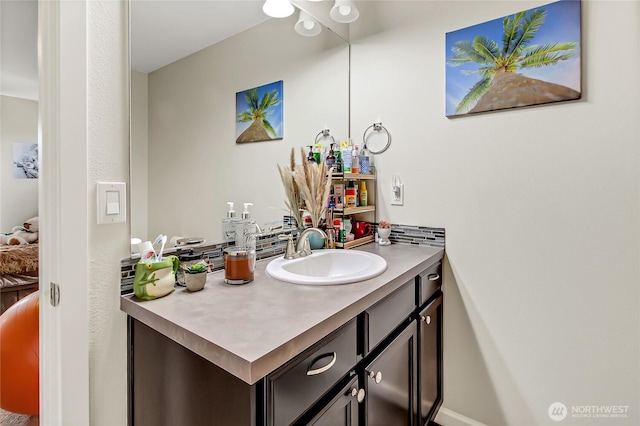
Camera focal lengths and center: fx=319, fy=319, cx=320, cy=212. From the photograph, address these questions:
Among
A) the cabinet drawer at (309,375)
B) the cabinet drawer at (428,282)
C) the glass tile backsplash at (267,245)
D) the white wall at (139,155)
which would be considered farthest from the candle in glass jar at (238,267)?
the cabinet drawer at (428,282)

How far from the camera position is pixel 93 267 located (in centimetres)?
87

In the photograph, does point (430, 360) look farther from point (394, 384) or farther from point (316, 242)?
point (316, 242)

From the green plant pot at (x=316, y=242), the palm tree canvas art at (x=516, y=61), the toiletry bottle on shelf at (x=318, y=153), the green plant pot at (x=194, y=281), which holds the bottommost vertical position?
the green plant pot at (x=194, y=281)

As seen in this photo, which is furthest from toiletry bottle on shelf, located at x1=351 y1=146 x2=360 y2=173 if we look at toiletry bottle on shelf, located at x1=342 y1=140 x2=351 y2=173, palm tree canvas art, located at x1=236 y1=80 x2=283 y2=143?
palm tree canvas art, located at x1=236 y1=80 x2=283 y2=143

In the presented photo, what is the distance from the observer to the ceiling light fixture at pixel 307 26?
165cm

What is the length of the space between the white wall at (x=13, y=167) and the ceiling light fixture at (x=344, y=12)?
1.44m

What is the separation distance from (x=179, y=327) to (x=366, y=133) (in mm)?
1450

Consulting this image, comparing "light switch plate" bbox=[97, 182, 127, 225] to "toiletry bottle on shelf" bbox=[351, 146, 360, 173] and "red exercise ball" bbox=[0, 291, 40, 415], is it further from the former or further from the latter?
"toiletry bottle on shelf" bbox=[351, 146, 360, 173]

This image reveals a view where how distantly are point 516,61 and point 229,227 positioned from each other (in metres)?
1.43

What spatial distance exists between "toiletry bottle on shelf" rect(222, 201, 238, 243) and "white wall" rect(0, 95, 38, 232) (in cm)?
62

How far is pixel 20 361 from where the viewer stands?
3.48 ft

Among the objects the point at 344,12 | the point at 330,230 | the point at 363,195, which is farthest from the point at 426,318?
the point at 344,12

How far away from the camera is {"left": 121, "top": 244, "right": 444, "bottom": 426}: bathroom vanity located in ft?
2.20

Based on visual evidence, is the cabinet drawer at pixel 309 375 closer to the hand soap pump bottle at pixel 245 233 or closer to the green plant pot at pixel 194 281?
the green plant pot at pixel 194 281
